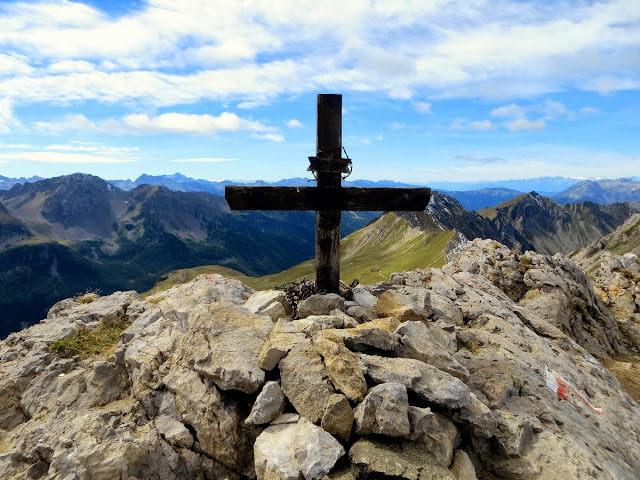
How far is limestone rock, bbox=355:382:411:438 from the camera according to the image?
7133 millimetres

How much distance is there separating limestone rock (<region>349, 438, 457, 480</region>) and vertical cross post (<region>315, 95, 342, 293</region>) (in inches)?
226

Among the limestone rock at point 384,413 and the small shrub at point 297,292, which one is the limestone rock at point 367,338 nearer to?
the limestone rock at point 384,413

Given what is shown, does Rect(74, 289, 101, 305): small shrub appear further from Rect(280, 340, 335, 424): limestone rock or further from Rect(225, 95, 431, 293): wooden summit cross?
Rect(280, 340, 335, 424): limestone rock

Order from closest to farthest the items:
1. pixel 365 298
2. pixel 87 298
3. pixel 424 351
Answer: pixel 424 351 → pixel 365 298 → pixel 87 298

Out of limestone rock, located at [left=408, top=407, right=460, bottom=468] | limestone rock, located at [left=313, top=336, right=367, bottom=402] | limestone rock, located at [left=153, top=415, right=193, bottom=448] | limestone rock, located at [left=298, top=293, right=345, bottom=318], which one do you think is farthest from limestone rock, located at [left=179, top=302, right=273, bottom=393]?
limestone rock, located at [left=408, top=407, right=460, bottom=468]

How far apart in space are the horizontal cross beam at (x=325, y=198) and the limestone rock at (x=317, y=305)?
2.62 m

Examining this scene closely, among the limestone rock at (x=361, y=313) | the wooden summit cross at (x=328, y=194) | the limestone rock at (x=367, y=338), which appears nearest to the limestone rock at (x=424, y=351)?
the limestone rock at (x=367, y=338)

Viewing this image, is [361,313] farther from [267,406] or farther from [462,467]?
[462,467]

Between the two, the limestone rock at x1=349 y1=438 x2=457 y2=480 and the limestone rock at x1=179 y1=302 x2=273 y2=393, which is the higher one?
the limestone rock at x1=179 y1=302 x2=273 y2=393

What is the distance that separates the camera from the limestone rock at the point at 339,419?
7238mm

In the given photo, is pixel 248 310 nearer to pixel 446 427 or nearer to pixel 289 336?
pixel 289 336

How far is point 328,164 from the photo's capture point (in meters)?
11.3

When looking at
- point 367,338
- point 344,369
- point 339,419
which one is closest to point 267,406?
point 339,419

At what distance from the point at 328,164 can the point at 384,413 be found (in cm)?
687
